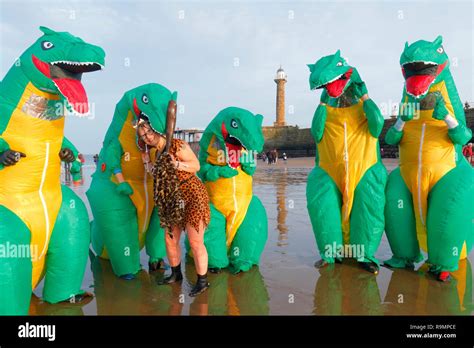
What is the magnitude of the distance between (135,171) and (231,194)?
1122 mm

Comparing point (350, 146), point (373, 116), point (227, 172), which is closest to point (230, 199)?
point (227, 172)

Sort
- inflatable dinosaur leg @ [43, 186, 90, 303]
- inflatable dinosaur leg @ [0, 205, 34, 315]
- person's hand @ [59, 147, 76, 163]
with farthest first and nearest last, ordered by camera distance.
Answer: person's hand @ [59, 147, 76, 163], inflatable dinosaur leg @ [43, 186, 90, 303], inflatable dinosaur leg @ [0, 205, 34, 315]

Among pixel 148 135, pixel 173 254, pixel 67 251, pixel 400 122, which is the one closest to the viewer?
pixel 67 251

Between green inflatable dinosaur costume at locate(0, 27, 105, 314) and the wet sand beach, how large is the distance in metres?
0.57

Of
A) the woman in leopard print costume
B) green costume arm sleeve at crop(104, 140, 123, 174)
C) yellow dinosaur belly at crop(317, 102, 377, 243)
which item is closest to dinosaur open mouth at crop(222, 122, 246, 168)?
the woman in leopard print costume

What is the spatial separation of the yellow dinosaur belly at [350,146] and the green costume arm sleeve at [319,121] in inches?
3.3

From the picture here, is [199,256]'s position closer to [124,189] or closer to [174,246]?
[174,246]

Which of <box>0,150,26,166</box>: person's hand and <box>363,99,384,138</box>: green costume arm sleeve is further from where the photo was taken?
<box>363,99,384,138</box>: green costume arm sleeve

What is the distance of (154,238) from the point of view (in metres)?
4.37

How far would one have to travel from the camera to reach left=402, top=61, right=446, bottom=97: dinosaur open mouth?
3.73m

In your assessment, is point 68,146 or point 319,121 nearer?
point 68,146

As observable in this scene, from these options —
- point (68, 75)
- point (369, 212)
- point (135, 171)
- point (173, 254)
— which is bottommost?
point (173, 254)

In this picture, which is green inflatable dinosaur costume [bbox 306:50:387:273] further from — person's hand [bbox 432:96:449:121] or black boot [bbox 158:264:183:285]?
black boot [bbox 158:264:183:285]

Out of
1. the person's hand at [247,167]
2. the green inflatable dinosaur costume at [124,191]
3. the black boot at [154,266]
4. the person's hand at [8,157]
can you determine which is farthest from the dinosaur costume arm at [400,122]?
the person's hand at [8,157]
